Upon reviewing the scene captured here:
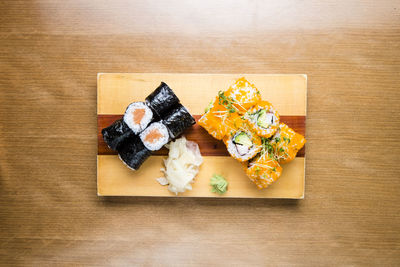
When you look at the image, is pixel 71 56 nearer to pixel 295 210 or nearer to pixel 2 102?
pixel 2 102

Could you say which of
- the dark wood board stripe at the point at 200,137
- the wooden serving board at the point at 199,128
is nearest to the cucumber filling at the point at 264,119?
the wooden serving board at the point at 199,128

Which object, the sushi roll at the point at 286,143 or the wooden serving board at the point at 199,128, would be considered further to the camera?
the wooden serving board at the point at 199,128

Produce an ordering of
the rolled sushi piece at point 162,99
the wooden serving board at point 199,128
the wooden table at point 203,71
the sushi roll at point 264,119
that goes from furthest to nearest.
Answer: the wooden table at point 203,71, the wooden serving board at point 199,128, the rolled sushi piece at point 162,99, the sushi roll at point 264,119

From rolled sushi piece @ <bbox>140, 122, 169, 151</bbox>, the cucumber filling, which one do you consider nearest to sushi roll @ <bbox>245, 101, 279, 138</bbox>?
the cucumber filling

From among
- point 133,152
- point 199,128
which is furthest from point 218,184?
point 133,152

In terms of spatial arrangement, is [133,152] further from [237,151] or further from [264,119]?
[264,119]

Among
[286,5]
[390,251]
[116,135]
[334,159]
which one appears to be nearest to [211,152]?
[116,135]

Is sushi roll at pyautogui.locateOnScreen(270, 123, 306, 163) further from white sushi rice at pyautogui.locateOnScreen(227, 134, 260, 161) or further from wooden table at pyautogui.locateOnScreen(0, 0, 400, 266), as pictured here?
wooden table at pyautogui.locateOnScreen(0, 0, 400, 266)

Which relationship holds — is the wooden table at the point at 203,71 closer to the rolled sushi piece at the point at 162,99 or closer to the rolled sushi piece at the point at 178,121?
the rolled sushi piece at the point at 162,99
